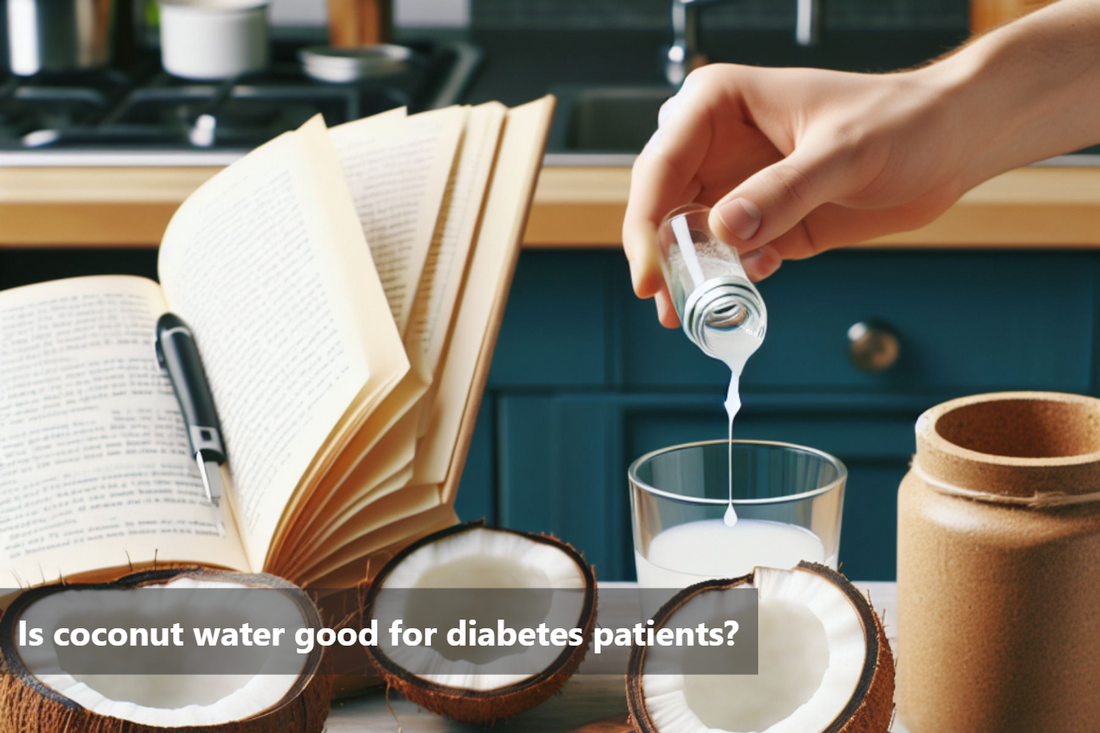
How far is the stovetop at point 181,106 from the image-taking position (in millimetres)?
1228

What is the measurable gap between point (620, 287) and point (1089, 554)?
0.77 m

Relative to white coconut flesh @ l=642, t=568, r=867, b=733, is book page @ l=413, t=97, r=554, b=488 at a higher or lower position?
higher

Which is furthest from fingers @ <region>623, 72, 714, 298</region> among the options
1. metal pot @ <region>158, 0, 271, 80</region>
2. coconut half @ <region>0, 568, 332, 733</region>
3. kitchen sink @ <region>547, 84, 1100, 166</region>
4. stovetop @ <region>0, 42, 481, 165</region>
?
metal pot @ <region>158, 0, 271, 80</region>

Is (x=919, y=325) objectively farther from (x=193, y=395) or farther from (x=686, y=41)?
(x=193, y=395)

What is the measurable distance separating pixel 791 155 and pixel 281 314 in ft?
0.98

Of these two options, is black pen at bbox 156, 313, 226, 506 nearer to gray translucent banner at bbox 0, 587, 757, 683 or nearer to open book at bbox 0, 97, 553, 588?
open book at bbox 0, 97, 553, 588

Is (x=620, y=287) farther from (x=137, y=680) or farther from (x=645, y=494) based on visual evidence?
(x=137, y=680)

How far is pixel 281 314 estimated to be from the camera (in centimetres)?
65

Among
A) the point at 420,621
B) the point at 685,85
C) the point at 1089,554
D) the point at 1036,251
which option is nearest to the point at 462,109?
the point at 685,85

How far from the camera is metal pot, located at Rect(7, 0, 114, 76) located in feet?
4.88

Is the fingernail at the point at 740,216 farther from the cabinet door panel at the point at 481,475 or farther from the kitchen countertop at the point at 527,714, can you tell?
the cabinet door panel at the point at 481,475

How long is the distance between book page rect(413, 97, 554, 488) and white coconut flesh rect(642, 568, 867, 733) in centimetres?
18

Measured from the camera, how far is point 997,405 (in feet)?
1.68

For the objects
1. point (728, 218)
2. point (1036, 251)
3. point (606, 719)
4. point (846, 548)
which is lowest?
point (846, 548)
